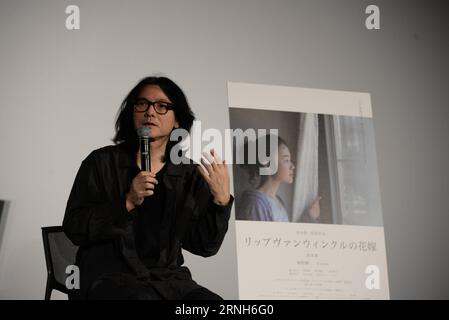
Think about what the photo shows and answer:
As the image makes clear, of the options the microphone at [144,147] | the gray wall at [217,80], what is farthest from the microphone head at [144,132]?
the gray wall at [217,80]

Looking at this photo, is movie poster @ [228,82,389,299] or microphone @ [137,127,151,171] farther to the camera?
movie poster @ [228,82,389,299]

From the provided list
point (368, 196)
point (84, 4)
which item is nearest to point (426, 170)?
point (368, 196)

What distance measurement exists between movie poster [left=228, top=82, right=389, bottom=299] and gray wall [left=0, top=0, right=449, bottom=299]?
86 mm

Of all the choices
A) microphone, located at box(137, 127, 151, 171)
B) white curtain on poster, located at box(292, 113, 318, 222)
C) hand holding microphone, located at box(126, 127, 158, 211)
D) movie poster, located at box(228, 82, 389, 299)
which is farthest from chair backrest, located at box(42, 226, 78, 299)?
white curtain on poster, located at box(292, 113, 318, 222)

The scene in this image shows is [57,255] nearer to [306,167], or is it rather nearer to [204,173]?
[204,173]

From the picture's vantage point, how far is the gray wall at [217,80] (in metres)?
3.23

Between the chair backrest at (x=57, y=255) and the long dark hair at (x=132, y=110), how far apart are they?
1.66 feet

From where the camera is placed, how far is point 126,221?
2.79 m

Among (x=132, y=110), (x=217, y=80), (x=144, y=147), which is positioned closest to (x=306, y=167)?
(x=217, y=80)

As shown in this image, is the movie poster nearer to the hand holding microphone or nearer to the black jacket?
the black jacket

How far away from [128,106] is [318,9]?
1.37 metres

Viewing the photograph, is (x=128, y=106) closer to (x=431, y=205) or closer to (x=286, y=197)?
(x=286, y=197)

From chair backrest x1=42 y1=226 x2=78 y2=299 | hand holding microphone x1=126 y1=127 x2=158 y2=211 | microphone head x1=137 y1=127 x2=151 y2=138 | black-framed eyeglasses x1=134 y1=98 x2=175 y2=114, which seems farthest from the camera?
black-framed eyeglasses x1=134 y1=98 x2=175 y2=114

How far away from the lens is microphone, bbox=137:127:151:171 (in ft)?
9.18
